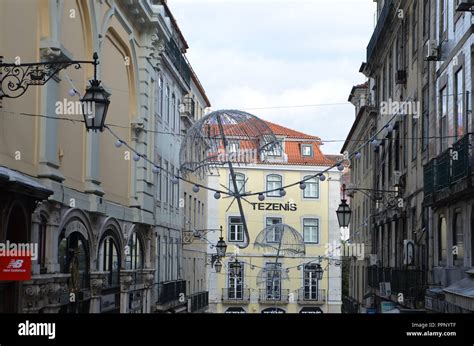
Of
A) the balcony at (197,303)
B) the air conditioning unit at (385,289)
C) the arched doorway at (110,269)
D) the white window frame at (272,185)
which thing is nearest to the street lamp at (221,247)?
the balcony at (197,303)

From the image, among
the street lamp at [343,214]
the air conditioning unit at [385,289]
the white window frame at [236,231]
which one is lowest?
the air conditioning unit at [385,289]

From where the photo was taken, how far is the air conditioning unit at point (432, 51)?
1112cm

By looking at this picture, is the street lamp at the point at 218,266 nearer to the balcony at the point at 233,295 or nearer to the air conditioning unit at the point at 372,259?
the balcony at the point at 233,295

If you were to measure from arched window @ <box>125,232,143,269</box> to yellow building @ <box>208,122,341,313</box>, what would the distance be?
807 millimetres

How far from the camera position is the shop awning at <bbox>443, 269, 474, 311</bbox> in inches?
318

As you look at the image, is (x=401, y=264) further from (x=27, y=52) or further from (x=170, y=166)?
(x=27, y=52)

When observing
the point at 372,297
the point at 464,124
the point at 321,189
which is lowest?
the point at 372,297

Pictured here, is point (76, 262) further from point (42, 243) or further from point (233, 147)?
point (233, 147)

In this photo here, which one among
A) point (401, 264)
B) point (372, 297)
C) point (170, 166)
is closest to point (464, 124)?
point (170, 166)

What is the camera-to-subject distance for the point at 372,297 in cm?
Answer: 1540

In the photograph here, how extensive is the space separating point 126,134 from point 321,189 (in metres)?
2.44

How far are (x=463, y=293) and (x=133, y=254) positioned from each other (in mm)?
3712

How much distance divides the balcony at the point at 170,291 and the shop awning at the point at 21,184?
2246mm

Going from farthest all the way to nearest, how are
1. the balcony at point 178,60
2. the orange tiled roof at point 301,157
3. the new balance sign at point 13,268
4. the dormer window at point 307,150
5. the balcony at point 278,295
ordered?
the balcony at point 278,295
the orange tiled roof at point 301,157
the dormer window at point 307,150
the balcony at point 178,60
the new balance sign at point 13,268
